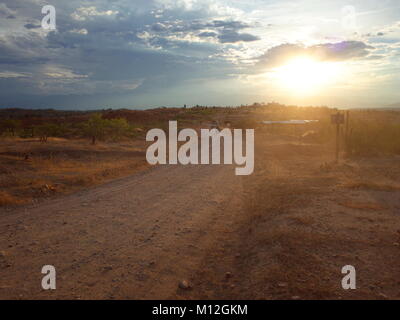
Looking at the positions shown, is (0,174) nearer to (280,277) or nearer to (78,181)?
Result: (78,181)

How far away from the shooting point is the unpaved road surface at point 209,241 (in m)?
4.85

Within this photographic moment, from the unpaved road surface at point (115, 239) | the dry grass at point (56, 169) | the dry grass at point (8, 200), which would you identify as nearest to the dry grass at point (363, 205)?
the unpaved road surface at point (115, 239)

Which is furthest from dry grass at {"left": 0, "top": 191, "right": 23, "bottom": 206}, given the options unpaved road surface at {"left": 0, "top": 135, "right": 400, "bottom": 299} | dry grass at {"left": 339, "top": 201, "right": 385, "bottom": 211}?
dry grass at {"left": 339, "top": 201, "right": 385, "bottom": 211}

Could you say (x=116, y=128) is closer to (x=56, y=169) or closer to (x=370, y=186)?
(x=56, y=169)

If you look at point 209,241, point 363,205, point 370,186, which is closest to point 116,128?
point 370,186

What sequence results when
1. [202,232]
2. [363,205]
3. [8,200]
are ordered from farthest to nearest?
1. [8,200]
2. [363,205]
3. [202,232]

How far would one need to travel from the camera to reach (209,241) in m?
6.74

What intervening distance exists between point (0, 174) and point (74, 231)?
715 cm

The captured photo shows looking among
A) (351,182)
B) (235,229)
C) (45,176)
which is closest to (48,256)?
(235,229)

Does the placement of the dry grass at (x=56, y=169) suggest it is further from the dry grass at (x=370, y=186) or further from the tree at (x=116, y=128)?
the tree at (x=116, y=128)

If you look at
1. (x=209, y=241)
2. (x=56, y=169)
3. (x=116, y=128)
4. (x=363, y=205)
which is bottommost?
(x=209, y=241)

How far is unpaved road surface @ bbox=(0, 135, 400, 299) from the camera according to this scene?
4852mm

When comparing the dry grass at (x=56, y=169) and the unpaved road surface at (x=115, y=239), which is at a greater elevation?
the dry grass at (x=56, y=169)

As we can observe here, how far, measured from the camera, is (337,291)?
15.1 feet
